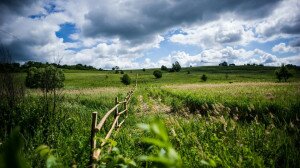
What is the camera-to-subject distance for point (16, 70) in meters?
8.87

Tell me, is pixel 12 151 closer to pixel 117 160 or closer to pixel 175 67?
pixel 117 160

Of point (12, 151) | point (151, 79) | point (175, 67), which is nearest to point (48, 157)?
point (12, 151)

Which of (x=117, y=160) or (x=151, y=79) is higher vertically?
(x=117, y=160)

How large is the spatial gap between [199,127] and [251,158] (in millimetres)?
3492

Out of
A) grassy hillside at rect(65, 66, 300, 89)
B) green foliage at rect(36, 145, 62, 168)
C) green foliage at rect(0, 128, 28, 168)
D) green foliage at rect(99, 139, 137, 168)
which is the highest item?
green foliage at rect(0, 128, 28, 168)

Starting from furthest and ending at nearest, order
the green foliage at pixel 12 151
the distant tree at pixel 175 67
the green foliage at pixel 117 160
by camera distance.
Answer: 1. the distant tree at pixel 175 67
2. the green foliage at pixel 117 160
3. the green foliage at pixel 12 151

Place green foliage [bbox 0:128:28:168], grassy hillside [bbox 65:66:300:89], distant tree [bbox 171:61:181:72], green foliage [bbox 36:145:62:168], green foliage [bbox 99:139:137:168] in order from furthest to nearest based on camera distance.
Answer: distant tree [bbox 171:61:181:72], grassy hillside [bbox 65:66:300:89], green foliage [bbox 99:139:137:168], green foliage [bbox 36:145:62:168], green foliage [bbox 0:128:28:168]

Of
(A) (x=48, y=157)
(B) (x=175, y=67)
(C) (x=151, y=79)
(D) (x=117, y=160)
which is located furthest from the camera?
(B) (x=175, y=67)

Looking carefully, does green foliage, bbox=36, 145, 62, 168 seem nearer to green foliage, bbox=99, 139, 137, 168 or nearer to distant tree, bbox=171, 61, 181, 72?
green foliage, bbox=99, 139, 137, 168

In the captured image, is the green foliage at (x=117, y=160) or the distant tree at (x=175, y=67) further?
the distant tree at (x=175, y=67)

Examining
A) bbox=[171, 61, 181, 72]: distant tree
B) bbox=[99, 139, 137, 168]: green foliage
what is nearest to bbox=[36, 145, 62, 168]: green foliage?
bbox=[99, 139, 137, 168]: green foliage

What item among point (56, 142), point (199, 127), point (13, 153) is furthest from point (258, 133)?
point (13, 153)

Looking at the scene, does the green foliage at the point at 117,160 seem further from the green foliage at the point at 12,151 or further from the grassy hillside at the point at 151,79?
the grassy hillside at the point at 151,79

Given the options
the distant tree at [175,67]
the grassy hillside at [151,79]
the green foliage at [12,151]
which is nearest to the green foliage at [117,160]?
the green foliage at [12,151]
